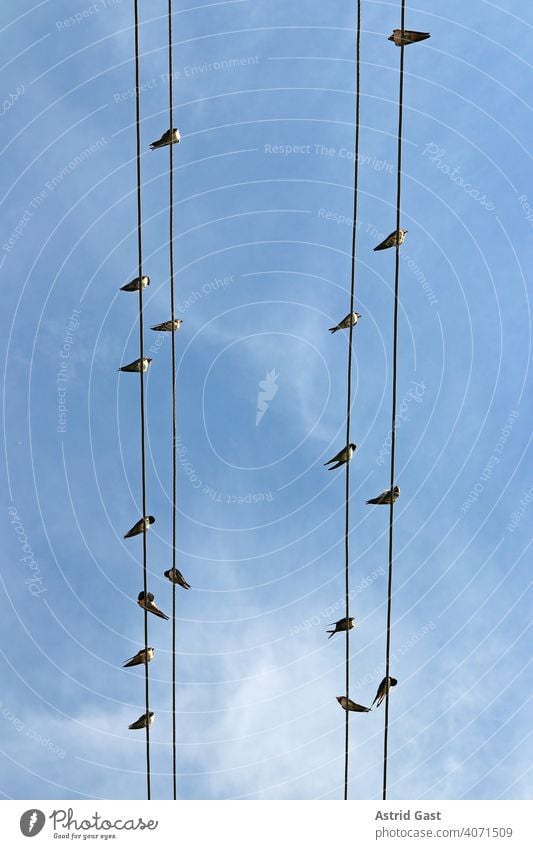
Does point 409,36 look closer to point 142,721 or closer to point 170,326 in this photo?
point 170,326

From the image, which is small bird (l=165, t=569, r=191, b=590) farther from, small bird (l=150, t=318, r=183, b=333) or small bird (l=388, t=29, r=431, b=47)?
small bird (l=388, t=29, r=431, b=47)

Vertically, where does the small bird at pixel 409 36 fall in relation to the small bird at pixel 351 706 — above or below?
above

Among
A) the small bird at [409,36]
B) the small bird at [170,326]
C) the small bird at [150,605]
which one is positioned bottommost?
the small bird at [150,605]

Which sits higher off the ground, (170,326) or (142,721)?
(170,326)

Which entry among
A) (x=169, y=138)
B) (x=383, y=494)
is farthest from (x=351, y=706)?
(x=169, y=138)

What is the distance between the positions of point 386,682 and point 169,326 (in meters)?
8.23

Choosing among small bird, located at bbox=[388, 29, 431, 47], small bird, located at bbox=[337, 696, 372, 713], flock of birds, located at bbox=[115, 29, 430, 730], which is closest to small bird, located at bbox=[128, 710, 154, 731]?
flock of birds, located at bbox=[115, 29, 430, 730]

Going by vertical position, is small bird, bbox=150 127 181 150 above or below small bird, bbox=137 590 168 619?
above

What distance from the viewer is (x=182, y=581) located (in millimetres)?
20922

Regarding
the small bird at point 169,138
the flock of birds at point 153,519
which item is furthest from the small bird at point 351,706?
the small bird at point 169,138

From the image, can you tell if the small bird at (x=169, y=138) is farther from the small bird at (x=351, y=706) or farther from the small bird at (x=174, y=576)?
the small bird at (x=351, y=706)

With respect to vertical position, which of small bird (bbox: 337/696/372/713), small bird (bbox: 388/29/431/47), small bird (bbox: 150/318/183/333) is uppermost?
small bird (bbox: 388/29/431/47)
